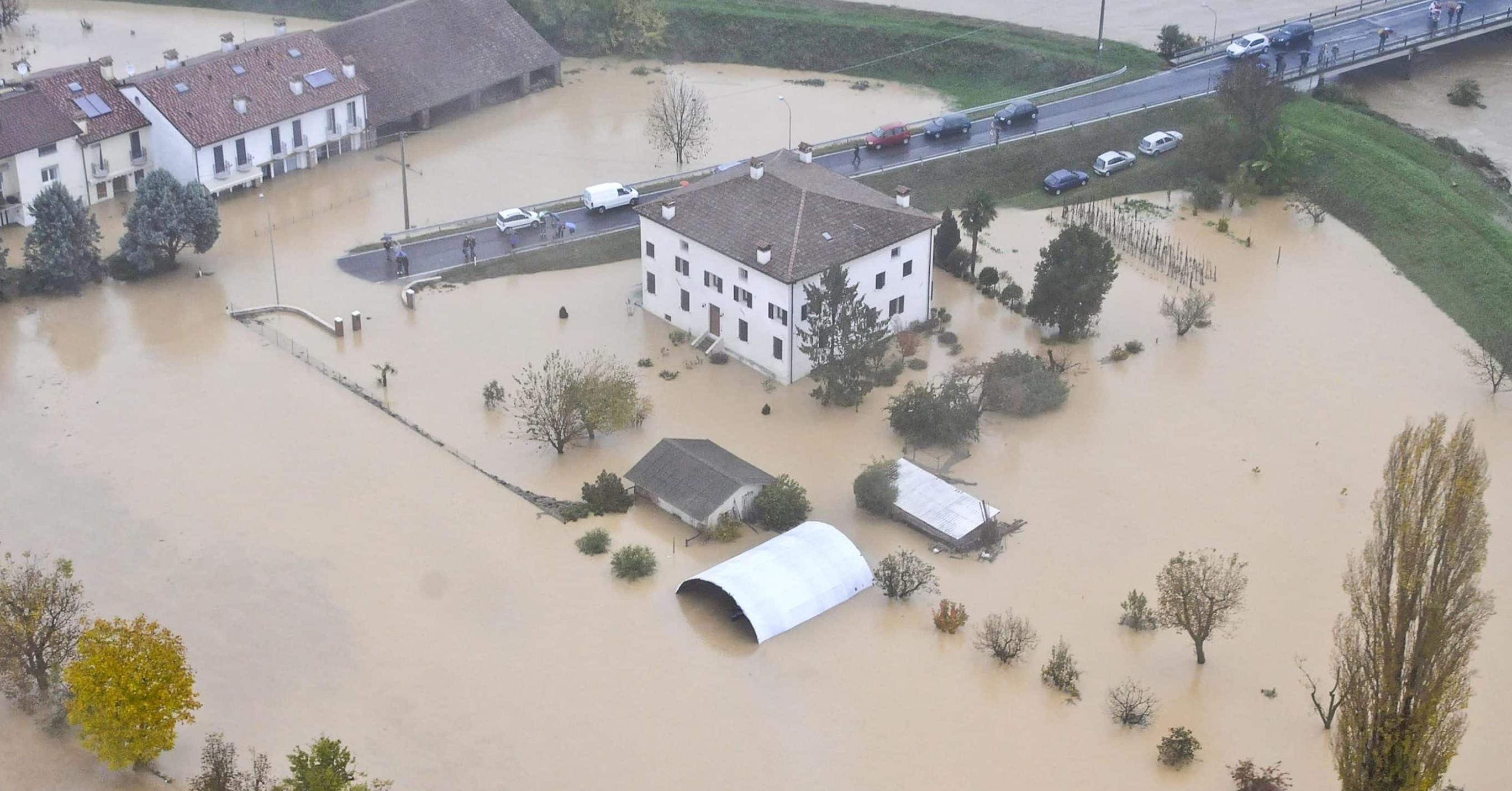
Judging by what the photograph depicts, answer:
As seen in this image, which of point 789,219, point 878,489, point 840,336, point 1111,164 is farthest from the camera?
point 1111,164

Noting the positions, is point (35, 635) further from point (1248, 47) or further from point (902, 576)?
point (1248, 47)

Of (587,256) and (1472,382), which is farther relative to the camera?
(587,256)

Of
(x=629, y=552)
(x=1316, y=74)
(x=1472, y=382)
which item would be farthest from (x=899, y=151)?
(x=629, y=552)

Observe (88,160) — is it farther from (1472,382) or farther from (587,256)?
(1472,382)

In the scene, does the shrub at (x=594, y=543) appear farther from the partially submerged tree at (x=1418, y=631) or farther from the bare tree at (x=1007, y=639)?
the partially submerged tree at (x=1418, y=631)

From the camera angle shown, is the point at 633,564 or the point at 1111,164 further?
the point at 1111,164

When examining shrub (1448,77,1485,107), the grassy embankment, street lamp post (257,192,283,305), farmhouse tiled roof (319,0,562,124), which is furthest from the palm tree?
shrub (1448,77,1485,107)

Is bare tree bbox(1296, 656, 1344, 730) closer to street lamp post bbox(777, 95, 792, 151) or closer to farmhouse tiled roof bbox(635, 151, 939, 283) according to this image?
farmhouse tiled roof bbox(635, 151, 939, 283)

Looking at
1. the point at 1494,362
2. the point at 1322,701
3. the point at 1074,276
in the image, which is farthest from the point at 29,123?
the point at 1494,362
